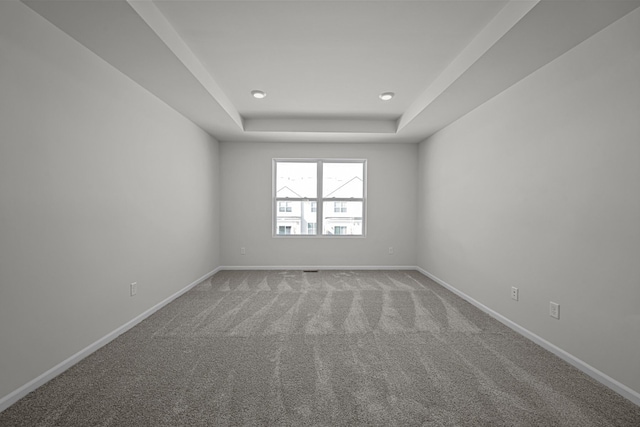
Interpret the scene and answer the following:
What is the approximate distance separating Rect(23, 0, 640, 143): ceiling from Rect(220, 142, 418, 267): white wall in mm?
1455

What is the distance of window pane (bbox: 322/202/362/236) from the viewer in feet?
17.6

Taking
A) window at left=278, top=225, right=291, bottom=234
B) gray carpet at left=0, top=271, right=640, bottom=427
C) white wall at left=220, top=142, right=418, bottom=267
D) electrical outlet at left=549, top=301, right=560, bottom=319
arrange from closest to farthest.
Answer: gray carpet at left=0, top=271, right=640, bottom=427 → electrical outlet at left=549, top=301, right=560, bottom=319 → white wall at left=220, top=142, right=418, bottom=267 → window at left=278, top=225, right=291, bottom=234

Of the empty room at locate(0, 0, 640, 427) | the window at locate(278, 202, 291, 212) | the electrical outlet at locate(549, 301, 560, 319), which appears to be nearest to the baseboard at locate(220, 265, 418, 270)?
the window at locate(278, 202, 291, 212)

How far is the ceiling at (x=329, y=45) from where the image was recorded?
1813mm

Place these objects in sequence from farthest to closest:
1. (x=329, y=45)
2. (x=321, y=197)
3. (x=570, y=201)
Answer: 1. (x=321, y=197)
2. (x=329, y=45)
3. (x=570, y=201)

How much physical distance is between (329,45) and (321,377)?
2564mm

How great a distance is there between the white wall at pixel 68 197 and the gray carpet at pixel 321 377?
1.01 feet

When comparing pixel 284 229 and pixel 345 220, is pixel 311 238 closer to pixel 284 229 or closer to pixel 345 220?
pixel 284 229

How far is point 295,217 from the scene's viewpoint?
5332 millimetres

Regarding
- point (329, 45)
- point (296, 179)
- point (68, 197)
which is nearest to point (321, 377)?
point (68, 197)

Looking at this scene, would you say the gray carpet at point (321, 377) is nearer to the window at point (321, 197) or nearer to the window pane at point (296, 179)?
the window at point (321, 197)

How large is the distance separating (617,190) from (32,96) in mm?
3685

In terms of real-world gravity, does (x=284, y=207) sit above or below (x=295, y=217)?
above

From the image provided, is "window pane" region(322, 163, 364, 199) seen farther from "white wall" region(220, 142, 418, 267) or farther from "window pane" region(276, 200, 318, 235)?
"window pane" region(276, 200, 318, 235)
